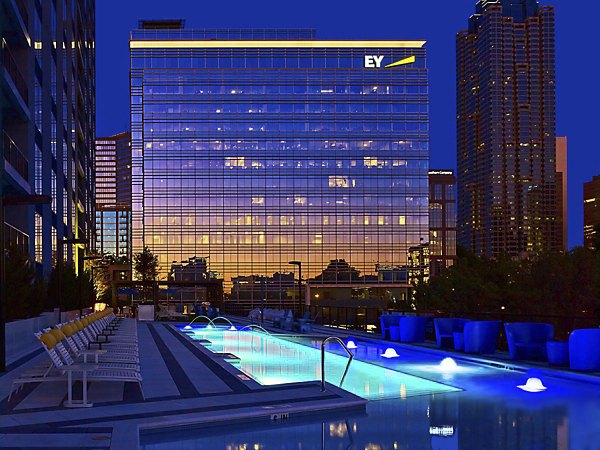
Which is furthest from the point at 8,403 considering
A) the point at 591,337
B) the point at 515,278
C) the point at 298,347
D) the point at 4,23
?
the point at 515,278

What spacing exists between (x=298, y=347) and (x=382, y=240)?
73.2 metres

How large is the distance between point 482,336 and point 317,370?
4579mm

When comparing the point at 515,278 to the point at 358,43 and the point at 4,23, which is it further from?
the point at 358,43

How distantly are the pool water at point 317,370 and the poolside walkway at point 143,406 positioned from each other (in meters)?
1.09

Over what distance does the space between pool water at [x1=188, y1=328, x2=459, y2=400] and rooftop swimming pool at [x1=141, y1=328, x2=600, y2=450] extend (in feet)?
0.07

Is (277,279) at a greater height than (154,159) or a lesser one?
lesser

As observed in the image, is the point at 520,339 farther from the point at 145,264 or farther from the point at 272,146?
the point at 272,146

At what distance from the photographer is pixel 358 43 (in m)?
94.4

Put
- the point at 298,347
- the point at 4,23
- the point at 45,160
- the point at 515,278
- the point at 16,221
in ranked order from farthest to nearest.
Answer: the point at 515,278 → the point at 45,160 → the point at 16,221 → the point at 4,23 → the point at 298,347

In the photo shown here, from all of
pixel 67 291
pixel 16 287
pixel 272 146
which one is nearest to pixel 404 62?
pixel 272 146

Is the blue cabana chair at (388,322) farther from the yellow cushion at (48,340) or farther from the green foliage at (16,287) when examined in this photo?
the yellow cushion at (48,340)

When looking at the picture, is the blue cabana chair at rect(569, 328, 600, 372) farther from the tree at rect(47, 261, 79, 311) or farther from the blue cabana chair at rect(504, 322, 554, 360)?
the tree at rect(47, 261, 79, 311)

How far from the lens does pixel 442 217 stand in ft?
460

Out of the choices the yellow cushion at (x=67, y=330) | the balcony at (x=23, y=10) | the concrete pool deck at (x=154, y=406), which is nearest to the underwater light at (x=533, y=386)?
the concrete pool deck at (x=154, y=406)
